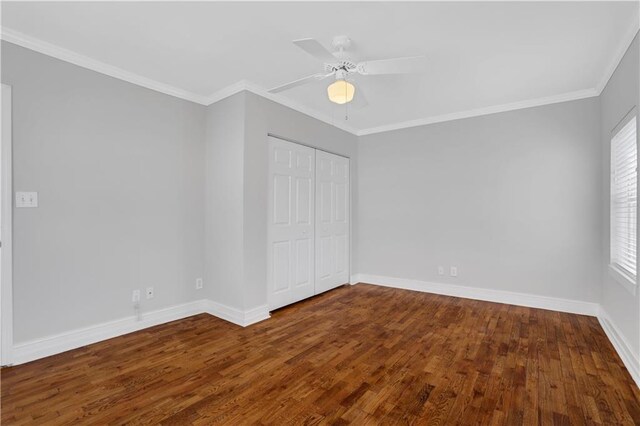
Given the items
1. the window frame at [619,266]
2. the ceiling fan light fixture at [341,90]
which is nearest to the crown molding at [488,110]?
the window frame at [619,266]

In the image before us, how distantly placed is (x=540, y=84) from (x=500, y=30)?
4.69 feet

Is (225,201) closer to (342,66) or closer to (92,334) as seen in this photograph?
(92,334)

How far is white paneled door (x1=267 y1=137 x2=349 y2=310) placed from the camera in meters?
3.71

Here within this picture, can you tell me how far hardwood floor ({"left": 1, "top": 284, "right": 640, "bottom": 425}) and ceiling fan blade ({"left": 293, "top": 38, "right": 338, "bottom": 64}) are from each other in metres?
2.26

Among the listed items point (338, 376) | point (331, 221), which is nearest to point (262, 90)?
point (331, 221)

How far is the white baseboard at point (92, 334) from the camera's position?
242 cm

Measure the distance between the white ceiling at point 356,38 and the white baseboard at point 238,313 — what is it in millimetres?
2461

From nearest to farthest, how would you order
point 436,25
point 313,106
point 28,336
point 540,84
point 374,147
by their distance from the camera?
point 436,25 → point 28,336 → point 540,84 → point 313,106 → point 374,147

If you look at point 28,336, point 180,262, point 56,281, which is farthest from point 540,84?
point 28,336

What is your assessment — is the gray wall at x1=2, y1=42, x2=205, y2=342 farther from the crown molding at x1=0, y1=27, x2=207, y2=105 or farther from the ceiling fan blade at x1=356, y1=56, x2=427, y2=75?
the ceiling fan blade at x1=356, y1=56, x2=427, y2=75

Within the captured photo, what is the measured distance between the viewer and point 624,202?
9.02 feet

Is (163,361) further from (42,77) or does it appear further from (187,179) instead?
(42,77)

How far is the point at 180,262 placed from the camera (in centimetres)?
345

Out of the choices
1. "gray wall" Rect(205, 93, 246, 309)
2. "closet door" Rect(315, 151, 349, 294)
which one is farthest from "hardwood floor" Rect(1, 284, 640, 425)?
"closet door" Rect(315, 151, 349, 294)
